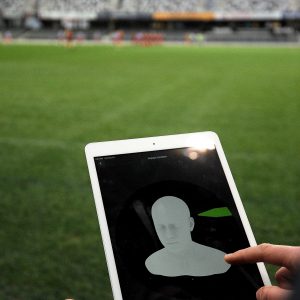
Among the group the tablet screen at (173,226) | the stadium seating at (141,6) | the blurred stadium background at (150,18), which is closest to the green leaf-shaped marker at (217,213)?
the tablet screen at (173,226)

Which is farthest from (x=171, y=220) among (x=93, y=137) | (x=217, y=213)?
(x=93, y=137)

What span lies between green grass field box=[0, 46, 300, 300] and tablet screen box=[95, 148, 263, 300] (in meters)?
1.29

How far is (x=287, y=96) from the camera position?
8.33m

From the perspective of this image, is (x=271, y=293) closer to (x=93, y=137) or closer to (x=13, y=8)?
(x=93, y=137)

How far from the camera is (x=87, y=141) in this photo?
199 inches

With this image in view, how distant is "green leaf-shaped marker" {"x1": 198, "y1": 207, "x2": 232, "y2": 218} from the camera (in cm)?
112

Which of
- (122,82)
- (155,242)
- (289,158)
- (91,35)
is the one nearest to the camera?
(155,242)

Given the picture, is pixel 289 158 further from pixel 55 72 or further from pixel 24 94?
pixel 55 72

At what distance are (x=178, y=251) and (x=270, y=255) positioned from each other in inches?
10.0

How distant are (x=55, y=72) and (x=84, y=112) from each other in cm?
522

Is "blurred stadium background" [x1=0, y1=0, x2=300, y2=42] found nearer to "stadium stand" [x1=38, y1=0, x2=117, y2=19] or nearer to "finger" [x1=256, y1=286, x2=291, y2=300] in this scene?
"stadium stand" [x1=38, y1=0, x2=117, y2=19]

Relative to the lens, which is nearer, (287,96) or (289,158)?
(289,158)

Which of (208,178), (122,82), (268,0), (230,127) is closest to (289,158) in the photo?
(230,127)

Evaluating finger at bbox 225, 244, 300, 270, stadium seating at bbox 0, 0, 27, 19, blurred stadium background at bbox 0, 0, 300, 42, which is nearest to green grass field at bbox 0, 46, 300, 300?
finger at bbox 225, 244, 300, 270
